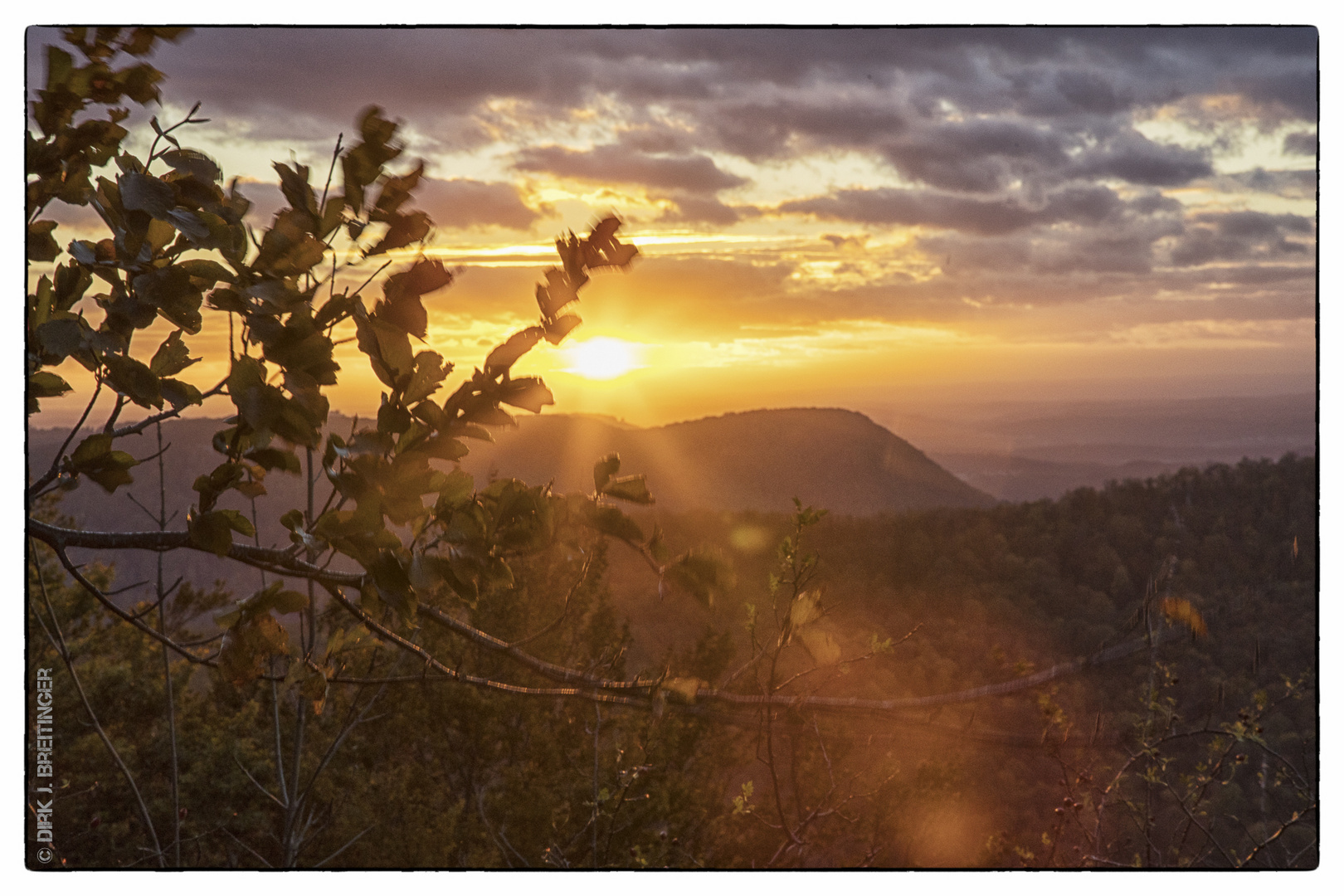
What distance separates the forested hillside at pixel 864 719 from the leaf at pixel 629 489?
14 centimetres

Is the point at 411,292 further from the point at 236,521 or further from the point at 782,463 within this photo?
the point at 782,463

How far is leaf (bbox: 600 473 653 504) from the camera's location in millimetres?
1209

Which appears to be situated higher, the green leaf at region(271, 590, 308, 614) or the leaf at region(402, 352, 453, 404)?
the leaf at region(402, 352, 453, 404)

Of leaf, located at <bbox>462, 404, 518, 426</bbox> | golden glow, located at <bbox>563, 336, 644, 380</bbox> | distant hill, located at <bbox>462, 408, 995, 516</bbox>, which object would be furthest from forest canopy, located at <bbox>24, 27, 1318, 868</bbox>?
golden glow, located at <bbox>563, 336, 644, 380</bbox>

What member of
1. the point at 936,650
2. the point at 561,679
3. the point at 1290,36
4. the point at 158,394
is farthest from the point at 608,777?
the point at 1290,36

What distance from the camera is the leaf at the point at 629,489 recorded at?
1209 mm

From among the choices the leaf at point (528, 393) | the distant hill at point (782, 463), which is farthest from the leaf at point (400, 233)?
the distant hill at point (782, 463)

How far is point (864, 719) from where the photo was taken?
3084 millimetres

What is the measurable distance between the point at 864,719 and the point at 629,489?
219 centimetres

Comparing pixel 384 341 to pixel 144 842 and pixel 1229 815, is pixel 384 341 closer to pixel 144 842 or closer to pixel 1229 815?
pixel 1229 815

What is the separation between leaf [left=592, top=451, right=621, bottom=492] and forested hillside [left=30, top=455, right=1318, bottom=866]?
0.19m

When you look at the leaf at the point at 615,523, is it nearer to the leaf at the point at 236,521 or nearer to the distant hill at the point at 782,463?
the leaf at the point at 236,521

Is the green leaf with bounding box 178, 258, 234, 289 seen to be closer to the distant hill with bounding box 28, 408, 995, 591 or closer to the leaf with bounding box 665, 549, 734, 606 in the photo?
the leaf with bounding box 665, 549, 734, 606

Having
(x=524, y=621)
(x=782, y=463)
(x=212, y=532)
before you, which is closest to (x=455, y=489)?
(x=212, y=532)
